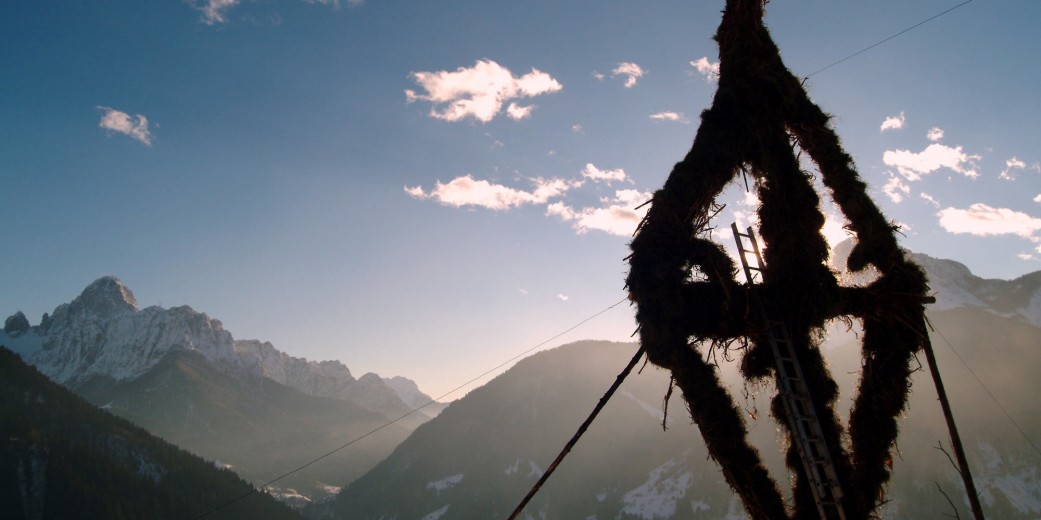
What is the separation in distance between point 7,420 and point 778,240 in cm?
23639

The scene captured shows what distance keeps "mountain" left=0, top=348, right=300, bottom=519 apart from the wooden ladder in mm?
196439

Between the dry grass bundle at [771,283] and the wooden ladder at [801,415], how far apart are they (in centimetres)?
16

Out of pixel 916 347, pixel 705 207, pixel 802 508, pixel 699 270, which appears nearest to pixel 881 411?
pixel 916 347

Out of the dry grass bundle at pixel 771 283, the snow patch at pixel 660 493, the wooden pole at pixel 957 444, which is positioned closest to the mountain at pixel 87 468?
the snow patch at pixel 660 493

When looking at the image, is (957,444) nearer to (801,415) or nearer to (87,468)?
(801,415)

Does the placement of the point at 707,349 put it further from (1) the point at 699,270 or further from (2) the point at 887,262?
(2) the point at 887,262

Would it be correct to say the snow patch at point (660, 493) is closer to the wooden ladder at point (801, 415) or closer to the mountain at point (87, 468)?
the mountain at point (87, 468)

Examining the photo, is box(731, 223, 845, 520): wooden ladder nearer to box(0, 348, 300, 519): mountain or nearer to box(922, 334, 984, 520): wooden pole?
box(922, 334, 984, 520): wooden pole

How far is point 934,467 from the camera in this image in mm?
151750

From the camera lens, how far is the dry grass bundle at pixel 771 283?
21.3ft

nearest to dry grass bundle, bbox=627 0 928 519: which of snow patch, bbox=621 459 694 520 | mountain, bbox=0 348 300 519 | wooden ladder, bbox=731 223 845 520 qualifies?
wooden ladder, bbox=731 223 845 520

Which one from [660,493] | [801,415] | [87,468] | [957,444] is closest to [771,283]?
[801,415]

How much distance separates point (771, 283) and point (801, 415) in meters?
1.66

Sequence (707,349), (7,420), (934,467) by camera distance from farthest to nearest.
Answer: (7,420)
(934,467)
(707,349)
